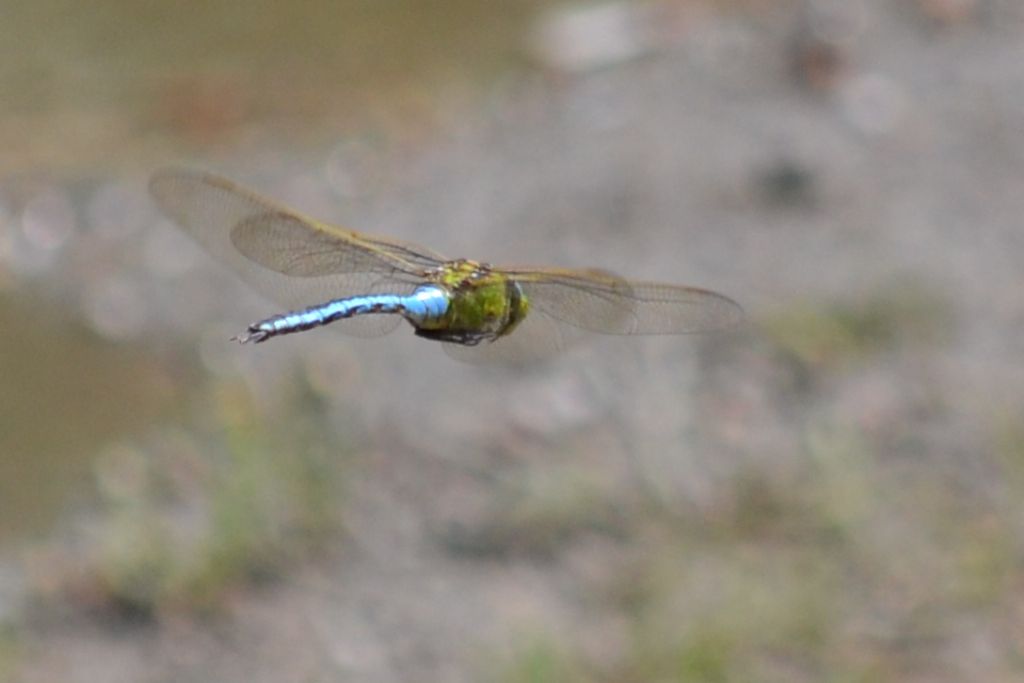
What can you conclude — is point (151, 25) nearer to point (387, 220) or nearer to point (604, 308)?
point (387, 220)

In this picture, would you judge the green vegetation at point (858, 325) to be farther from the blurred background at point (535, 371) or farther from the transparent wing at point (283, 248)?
the transparent wing at point (283, 248)

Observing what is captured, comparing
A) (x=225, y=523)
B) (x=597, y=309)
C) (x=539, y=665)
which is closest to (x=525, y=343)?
(x=597, y=309)

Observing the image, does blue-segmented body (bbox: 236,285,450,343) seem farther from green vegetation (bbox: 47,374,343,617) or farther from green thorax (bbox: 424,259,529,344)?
green vegetation (bbox: 47,374,343,617)

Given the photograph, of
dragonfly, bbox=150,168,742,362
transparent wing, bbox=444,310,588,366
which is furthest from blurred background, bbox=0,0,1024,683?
dragonfly, bbox=150,168,742,362

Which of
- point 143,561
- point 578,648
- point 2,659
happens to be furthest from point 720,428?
point 2,659

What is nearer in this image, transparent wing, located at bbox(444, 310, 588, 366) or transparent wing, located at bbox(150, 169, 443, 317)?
transparent wing, located at bbox(150, 169, 443, 317)
